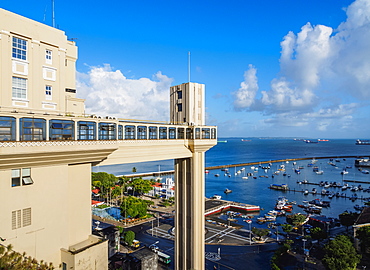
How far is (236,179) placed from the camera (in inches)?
5148

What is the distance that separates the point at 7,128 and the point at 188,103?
1705 cm

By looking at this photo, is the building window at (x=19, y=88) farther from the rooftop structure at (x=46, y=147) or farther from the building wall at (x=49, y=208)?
the building wall at (x=49, y=208)

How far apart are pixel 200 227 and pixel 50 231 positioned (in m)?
15.3

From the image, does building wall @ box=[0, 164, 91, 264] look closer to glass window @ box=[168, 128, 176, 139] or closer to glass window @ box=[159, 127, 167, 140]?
glass window @ box=[159, 127, 167, 140]

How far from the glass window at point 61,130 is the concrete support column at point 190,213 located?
1352cm

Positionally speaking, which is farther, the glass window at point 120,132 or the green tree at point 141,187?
the green tree at point 141,187

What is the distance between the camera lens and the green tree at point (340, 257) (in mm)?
30047

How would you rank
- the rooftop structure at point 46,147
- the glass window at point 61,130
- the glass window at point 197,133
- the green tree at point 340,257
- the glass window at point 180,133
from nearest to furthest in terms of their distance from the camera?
1. the rooftop structure at point 46,147
2. the glass window at point 61,130
3. the glass window at point 180,133
4. the glass window at point 197,133
5. the green tree at point 340,257

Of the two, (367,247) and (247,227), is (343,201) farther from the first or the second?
(367,247)

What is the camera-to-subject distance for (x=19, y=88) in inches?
539

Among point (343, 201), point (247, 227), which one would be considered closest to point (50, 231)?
point (247, 227)

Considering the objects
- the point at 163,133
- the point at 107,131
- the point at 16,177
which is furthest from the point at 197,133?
the point at 16,177

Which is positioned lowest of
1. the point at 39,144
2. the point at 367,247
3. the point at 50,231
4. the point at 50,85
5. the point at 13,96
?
the point at 367,247

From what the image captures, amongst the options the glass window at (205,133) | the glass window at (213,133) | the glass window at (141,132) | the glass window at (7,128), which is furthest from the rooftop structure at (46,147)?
the glass window at (213,133)
